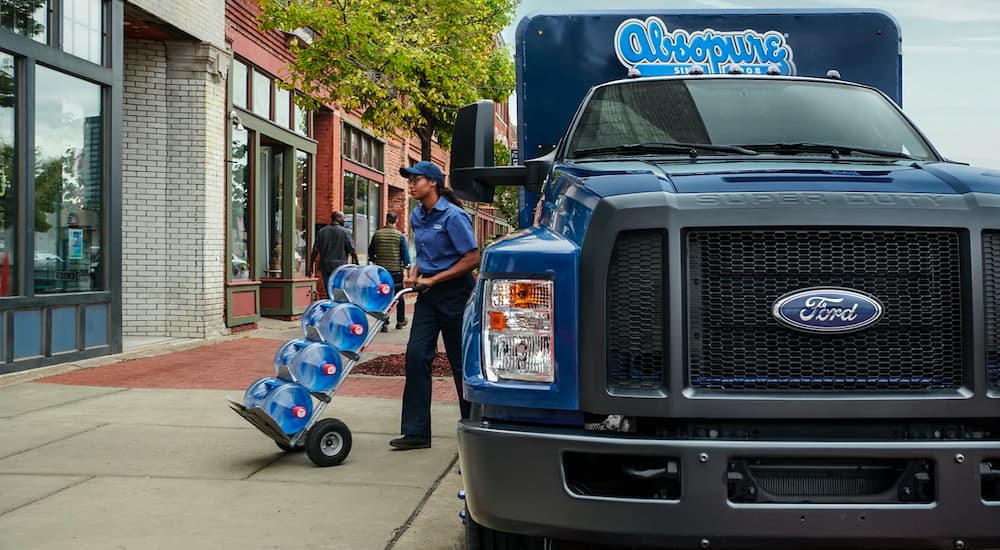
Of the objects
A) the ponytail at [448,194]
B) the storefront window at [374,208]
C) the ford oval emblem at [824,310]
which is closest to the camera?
the ford oval emblem at [824,310]

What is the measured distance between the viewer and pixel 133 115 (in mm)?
13352

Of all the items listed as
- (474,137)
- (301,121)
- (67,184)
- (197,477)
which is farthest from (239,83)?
(474,137)

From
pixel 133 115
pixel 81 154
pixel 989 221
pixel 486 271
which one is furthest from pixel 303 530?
pixel 133 115

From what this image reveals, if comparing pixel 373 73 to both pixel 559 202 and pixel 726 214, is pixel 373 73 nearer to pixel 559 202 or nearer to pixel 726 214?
pixel 559 202

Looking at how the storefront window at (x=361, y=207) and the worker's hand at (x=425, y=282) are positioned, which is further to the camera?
the storefront window at (x=361, y=207)

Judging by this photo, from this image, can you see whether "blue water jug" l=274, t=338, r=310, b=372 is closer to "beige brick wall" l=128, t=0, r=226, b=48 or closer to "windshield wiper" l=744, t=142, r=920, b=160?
"windshield wiper" l=744, t=142, r=920, b=160

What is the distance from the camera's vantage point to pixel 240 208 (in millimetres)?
15734

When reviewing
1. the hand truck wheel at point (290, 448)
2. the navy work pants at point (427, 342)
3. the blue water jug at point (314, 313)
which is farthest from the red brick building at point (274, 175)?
the hand truck wheel at point (290, 448)

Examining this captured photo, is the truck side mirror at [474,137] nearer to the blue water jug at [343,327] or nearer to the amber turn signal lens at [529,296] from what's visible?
the blue water jug at [343,327]

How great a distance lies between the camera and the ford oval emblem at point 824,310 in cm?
300

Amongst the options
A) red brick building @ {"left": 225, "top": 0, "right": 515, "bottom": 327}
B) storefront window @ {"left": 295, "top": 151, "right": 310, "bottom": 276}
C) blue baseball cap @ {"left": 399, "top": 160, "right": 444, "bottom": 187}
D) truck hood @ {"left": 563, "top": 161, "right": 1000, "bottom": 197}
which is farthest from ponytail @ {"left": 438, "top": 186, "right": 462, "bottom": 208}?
storefront window @ {"left": 295, "top": 151, "right": 310, "bottom": 276}

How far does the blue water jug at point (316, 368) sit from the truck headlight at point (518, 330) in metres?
2.82

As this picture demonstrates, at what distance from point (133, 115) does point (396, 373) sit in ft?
19.2

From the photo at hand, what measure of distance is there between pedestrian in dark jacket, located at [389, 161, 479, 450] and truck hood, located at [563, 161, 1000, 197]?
2731 millimetres
